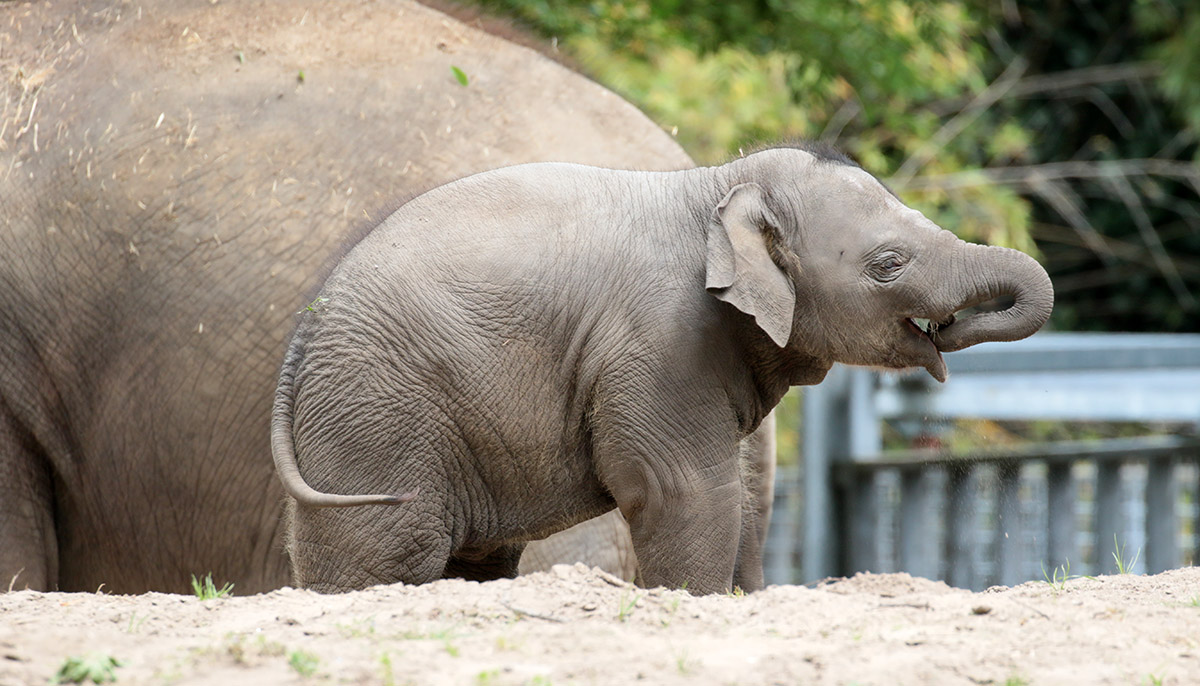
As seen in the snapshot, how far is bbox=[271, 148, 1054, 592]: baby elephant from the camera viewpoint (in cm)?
392

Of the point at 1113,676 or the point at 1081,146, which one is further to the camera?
the point at 1081,146

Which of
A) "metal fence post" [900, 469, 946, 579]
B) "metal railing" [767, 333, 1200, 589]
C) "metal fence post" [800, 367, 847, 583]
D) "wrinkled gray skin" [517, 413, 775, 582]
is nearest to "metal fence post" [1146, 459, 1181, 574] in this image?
"metal railing" [767, 333, 1200, 589]

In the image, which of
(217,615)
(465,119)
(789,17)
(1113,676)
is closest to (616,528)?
(465,119)

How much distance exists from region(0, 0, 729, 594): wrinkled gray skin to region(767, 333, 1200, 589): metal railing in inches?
98.9

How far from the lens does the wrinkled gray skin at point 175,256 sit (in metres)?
4.77

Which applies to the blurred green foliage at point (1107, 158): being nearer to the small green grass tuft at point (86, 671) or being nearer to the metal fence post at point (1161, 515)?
the metal fence post at point (1161, 515)

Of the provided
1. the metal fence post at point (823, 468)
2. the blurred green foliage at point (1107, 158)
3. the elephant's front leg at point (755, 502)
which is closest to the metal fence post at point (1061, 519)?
the metal fence post at point (823, 468)

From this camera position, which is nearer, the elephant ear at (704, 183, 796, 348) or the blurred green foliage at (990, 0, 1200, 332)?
the elephant ear at (704, 183, 796, 348)

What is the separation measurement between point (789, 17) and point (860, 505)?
2.79 metres

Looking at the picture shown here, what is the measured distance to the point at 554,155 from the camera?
4.93 m

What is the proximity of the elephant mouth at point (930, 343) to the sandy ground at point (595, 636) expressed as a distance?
28.7 inches

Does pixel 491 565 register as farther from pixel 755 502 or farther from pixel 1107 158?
pixel 1107 158

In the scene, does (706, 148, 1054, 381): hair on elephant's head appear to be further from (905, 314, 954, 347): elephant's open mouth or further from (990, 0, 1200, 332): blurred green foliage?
(990, 0, 1200, 332): blurred green foliage

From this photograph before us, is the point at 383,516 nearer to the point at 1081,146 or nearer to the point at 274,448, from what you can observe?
the point at 274,448
